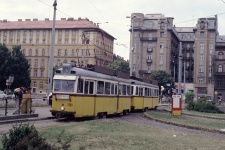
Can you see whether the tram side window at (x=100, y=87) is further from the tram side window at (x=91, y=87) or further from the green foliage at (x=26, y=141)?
the green foliage at (x=26, y=141)

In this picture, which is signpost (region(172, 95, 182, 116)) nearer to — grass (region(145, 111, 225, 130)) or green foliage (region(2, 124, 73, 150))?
grass (region(145, 111, 225, 130))

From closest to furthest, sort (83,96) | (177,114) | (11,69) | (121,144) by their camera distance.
A: (121,144) → (83,96) → (177,114) → (11,69)

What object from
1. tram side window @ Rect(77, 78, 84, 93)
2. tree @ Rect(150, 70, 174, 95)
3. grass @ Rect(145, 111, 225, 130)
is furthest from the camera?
tree @ Rect(150, 70, 174, 95)

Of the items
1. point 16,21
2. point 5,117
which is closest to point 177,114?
point 5,117

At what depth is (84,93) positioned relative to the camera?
68.8ft

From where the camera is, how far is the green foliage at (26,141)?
696cm

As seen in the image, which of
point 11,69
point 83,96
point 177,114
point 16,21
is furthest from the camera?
point 16,21

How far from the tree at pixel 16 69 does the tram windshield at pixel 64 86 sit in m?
53.5

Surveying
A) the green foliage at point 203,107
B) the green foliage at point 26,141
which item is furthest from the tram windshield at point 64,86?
the green foliage at point 203,107

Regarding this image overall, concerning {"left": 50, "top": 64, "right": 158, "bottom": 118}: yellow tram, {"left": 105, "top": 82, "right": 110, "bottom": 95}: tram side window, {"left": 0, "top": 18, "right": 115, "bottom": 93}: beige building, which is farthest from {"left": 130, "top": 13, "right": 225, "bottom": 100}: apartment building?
{"left": 105, "top": 82, "right": 110, "bottom": 95}: tram side window

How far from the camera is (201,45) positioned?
109 m

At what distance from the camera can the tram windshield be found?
67.0 feet

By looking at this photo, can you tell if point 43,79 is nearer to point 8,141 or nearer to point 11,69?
point 11,69

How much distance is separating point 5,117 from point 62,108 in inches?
113
